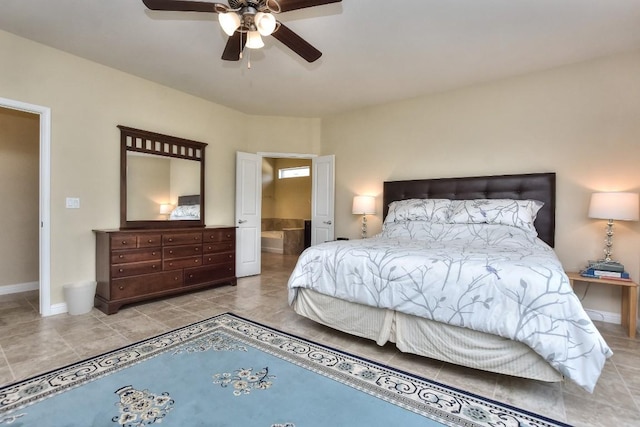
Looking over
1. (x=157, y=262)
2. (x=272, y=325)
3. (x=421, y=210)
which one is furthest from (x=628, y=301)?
(x=157, y=262)

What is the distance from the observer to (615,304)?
3.15m

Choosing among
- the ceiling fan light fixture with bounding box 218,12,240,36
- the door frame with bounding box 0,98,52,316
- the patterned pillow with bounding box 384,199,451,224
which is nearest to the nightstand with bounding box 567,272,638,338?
the patterned pillow with bounding box 384,199,451,224

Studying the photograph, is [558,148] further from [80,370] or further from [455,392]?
[80,370]

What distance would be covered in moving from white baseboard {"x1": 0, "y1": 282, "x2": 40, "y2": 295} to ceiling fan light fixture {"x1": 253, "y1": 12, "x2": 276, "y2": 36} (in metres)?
4.65

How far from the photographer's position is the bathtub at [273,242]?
815 cm

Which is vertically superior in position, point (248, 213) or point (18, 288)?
point (248, 213)

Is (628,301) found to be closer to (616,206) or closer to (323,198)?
(616,206)

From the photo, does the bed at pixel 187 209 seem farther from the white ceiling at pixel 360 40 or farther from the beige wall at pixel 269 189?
the beige wall at pixel 269 189

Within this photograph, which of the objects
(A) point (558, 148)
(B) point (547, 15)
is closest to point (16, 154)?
(B) point (547, 15)

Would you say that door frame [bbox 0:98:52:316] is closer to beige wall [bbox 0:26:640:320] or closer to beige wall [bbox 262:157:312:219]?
beige wall [bbox 0:26:640:320]

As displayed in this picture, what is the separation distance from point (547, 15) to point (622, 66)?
135 centimetres

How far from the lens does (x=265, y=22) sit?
6.46ft

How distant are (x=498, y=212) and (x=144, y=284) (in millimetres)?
3947

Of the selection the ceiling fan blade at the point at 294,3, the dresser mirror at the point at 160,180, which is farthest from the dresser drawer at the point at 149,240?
the ceiling fan blade at the point at 294,3
